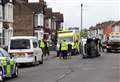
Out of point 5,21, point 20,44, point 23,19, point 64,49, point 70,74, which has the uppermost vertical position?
point 23,19

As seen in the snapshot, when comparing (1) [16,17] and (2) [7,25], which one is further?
(1) [16,17]

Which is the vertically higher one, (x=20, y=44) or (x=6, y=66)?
(x=20, y=44)

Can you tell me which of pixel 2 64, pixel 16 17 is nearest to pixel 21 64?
pixel 2 64

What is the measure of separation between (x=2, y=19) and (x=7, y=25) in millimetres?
1666

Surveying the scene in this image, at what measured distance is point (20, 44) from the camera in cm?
3250

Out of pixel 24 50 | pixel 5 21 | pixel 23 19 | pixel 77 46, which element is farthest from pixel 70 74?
pixel 23 19

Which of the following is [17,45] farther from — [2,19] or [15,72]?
[2,19]

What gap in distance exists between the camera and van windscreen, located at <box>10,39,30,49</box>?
3227 centimetres

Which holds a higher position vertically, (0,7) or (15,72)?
(0,7)

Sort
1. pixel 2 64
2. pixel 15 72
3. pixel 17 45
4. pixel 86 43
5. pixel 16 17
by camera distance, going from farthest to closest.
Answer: pixel 16 17 → pixel 86 43 → pixel 17 45 → pixel 15 72 → pixel 2 64

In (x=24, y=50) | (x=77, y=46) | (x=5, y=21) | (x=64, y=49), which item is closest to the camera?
(x=24, y=50)

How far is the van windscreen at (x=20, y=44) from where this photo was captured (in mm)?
32266

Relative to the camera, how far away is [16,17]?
82500 mm

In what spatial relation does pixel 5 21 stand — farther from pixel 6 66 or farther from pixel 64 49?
pixel 6 66
